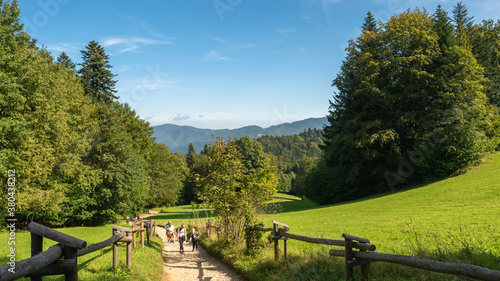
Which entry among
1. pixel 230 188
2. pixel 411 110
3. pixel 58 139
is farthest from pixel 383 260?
pixel 411 110

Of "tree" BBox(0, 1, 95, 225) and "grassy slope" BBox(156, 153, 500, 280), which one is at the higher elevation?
"tree" BBox(0, 1, 95, 225)

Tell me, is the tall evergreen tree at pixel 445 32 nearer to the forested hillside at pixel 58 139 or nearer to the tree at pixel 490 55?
the tree at pixel 490 55

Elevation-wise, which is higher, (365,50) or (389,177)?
(365,50)

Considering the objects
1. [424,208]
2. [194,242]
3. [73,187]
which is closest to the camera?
[194,242]

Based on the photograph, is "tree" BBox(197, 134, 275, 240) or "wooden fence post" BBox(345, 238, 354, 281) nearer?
"wooden fence post" BBox(345, 238, 354, 281)

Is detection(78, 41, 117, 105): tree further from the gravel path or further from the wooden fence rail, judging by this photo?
the wooden fence rail

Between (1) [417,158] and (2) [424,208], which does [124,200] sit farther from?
(1) [417,158]

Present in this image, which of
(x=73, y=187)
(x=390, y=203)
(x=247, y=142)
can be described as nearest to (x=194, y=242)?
(x=390, y=203)

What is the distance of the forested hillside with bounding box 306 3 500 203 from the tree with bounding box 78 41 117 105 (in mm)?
30422

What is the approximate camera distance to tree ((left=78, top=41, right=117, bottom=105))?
3834 cm

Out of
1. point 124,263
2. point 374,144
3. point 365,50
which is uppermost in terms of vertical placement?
point 365,50

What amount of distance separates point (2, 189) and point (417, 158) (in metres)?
36.1

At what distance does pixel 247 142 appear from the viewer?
56500mm

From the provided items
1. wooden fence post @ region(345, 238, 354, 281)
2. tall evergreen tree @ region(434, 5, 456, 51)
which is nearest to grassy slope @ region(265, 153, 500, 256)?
wooden fence post @ region(345, 238, 354, 281)
